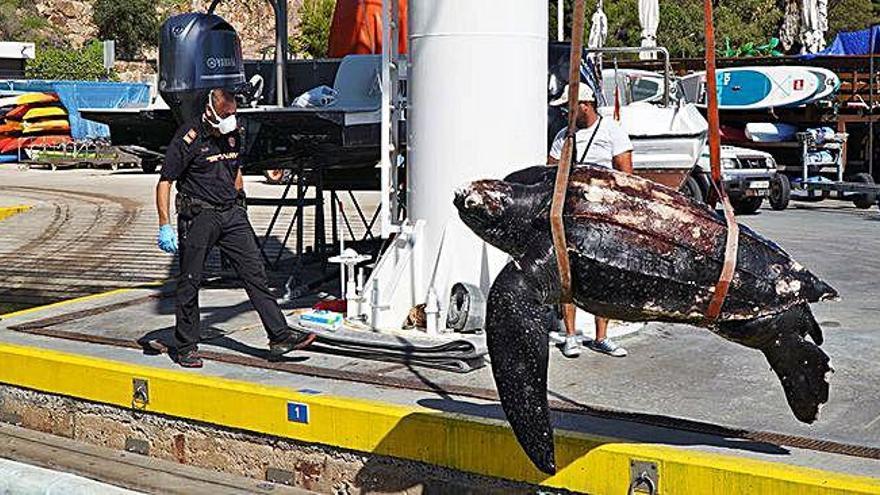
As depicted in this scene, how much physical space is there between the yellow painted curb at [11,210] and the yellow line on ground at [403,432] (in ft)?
44.9

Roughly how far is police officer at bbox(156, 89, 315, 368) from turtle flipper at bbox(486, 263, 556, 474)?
3279 millimetres

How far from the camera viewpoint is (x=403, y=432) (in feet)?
20.8

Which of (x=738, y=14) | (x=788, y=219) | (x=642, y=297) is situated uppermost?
(x=738, y=14)

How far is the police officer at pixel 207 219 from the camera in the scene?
7.72m

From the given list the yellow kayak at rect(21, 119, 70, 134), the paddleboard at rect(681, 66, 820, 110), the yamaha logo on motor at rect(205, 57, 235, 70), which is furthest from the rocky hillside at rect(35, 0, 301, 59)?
the yamaha logo on motor at rect(205, 57, 235, 70)

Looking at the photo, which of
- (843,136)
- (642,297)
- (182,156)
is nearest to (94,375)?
(182,156)

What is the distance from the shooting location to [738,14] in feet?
168

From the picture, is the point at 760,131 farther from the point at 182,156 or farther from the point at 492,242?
the point at 492,242

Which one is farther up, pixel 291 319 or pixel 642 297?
pixel 642 297

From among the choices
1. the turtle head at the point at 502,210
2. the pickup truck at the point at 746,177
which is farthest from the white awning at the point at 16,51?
the turtle head at the point at 502,210

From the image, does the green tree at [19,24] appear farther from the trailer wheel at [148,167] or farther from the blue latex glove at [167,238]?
the blue latex glove at [167,238]

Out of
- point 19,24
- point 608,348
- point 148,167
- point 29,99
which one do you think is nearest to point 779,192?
point 608,348

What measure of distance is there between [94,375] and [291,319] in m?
1.71

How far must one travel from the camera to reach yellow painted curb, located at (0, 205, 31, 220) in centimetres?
2100
